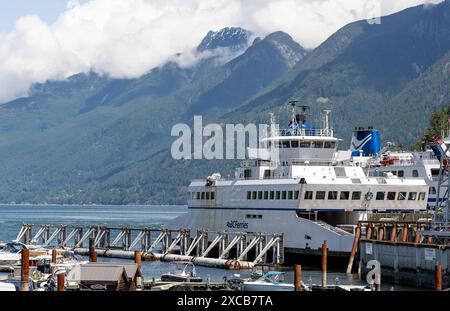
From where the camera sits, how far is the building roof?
1955 inches

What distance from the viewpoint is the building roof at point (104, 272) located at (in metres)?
49.7

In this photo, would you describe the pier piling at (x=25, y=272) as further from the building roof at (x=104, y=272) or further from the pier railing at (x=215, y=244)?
the pier railing at (x=215, y=244)

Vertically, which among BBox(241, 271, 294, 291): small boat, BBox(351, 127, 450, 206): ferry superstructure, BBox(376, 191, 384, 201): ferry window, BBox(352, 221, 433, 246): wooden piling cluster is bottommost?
BBox(241, 271, 294, 291): small boat

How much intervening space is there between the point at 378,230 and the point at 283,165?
45.7ft

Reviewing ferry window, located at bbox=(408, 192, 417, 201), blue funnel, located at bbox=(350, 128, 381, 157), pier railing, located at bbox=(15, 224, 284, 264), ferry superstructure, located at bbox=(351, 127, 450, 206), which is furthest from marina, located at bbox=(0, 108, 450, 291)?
blue funnel, located at bbox=(350, 128, 381, 157)

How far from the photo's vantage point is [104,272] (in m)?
50.0

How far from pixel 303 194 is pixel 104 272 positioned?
921 inches

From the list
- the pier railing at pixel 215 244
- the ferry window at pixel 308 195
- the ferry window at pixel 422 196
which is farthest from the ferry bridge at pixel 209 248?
the ferry window at pixel 422 196

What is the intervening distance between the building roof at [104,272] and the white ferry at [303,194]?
64.7 feet

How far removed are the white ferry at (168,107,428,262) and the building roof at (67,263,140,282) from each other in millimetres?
19723

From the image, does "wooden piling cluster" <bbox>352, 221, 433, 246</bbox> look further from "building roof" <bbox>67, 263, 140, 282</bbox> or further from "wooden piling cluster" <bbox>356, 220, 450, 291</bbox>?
"building roof" <bbox>67, 263, 140, 282</bbox>

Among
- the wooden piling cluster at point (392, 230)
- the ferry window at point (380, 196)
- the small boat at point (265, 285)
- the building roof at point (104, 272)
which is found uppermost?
the ferry window at point (380, 196)
